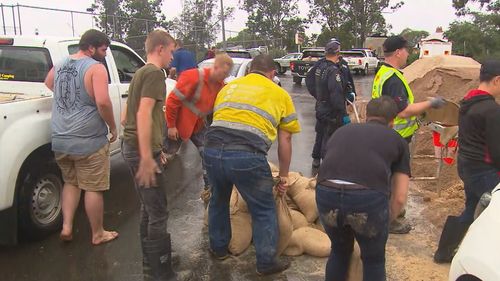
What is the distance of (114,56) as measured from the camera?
20.7ft

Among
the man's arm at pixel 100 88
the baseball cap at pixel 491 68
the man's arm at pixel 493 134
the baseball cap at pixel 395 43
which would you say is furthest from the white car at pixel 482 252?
the man's arm at pixel 100 88

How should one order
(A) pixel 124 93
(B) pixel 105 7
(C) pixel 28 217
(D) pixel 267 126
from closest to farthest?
(D) pixel 267 126 < (C) pixel 28 217 < (A) pixel 124 93 < (B) pixel 105 7

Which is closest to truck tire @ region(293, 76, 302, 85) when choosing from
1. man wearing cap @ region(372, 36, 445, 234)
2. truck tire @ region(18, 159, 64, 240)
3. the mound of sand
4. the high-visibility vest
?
the mound of sand

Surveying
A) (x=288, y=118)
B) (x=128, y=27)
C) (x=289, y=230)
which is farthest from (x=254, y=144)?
(x=128, y=27)

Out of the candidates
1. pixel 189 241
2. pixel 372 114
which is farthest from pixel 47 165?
pixel 372 114

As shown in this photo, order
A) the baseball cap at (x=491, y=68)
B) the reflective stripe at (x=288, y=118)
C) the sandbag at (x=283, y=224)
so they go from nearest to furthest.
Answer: the baseball cap at (x=491, y=68) < the reflective stripe at (x=288, y=118) < the sandbag at (x=283, y=224)

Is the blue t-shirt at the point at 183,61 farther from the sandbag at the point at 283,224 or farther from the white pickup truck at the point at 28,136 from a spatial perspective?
the sandbag at the point at 283,224

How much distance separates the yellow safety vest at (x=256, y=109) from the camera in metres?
3.70

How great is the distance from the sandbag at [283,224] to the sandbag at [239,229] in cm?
32

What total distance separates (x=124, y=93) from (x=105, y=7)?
3008 cm

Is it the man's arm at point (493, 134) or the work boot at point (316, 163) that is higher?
the man's arm at point (493, 134)

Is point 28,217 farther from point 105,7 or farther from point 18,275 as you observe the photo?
point 105,7

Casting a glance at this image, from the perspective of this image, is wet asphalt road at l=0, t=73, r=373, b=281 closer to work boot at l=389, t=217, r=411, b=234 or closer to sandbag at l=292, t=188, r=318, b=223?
sandbag at l=292, t=188, r=318, b=223

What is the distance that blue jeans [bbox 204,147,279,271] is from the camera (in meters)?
3.66
